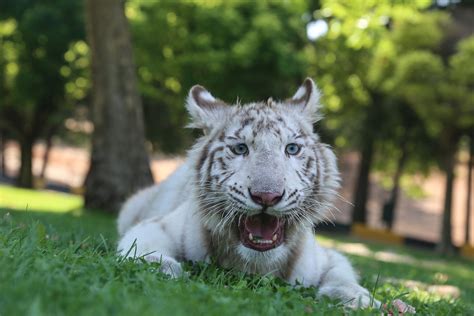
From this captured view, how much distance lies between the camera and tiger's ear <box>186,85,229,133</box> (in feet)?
17.0

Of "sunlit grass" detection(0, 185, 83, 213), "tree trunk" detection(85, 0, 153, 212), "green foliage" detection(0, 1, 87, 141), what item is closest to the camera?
"sunlit grass" detection(0, 185, 83, 213)

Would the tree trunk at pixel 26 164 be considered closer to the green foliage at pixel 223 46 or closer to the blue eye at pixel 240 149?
the green foliage at pixel 223 46

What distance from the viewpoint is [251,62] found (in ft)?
87.4

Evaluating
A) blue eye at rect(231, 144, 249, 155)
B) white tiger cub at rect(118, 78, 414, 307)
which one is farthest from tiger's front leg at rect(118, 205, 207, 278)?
blue eye at rect(231, 144, 249, 155)

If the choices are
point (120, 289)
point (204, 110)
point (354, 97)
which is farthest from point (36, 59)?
point (120, 289)

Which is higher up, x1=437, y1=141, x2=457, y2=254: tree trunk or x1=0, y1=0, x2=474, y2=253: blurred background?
x1=0, y1=0, x2=474, y2=253: blurred background

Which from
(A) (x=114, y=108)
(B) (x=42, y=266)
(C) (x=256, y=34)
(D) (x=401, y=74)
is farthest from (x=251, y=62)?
(B) (x=42, y=266)

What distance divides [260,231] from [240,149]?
0.61 meters

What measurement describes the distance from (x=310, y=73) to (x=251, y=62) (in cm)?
499

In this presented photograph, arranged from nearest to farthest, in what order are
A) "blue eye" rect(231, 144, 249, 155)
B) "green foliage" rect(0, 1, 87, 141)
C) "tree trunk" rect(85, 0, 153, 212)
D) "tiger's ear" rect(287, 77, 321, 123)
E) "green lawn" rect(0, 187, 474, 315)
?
"green lawn" rect(0, 187, 474, 315) < "blue eye" rect(231, 144, 249, 155) < "tiger's ear" rect(287, 77, 321, 123) < "tree trunk" rect(85, 0, 153, 212) < "green foliage" rect(0, 1, 87, 141)

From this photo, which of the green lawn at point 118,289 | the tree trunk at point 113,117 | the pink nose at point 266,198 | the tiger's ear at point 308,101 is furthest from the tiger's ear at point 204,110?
the tree trunk at point 113,117

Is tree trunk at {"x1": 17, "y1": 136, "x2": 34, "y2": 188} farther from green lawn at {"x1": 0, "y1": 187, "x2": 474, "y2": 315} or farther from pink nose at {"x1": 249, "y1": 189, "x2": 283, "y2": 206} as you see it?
pink nose at {"x1": 249, "y1": 189, "x2": 283, "y2": 206}

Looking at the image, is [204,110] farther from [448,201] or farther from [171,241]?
[448,201]

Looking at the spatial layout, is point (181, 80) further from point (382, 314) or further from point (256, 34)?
point (382, 314)
